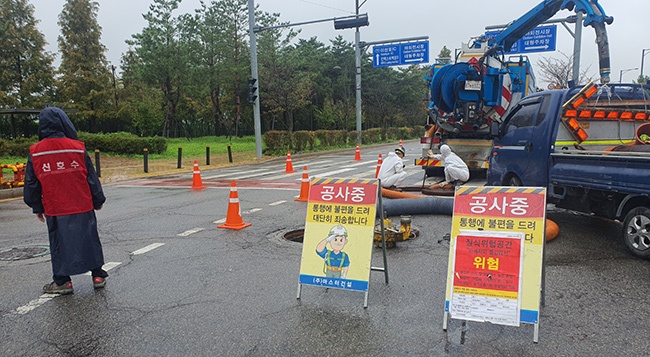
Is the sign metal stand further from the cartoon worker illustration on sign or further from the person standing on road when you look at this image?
the person standing on road

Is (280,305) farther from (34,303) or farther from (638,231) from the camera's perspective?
(638,231)

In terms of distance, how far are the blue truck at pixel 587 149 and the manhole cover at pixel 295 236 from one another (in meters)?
3.61

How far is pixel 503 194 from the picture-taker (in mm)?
3842

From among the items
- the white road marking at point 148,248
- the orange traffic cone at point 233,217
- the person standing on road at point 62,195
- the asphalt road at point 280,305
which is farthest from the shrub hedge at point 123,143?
the person standing on road at point 62,195

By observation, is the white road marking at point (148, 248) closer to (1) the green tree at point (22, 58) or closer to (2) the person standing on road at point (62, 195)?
(2) the person standing on road at point (62, 195)

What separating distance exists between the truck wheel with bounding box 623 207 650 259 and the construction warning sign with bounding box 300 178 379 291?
3.21 metres

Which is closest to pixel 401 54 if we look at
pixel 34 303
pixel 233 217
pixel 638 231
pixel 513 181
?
pixel 513 181

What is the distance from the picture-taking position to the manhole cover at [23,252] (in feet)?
20.3

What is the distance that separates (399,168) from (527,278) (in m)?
6.47

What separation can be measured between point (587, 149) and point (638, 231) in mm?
1864

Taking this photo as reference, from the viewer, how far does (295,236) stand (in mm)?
7340

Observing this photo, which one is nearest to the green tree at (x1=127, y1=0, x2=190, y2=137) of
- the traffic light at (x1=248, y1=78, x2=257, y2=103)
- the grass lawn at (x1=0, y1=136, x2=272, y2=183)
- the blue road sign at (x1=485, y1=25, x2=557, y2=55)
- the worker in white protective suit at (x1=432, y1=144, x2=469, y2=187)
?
the grass lawn at (x1=0, y1=136, x2=272, y2=183)

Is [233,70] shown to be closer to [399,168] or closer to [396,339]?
[399,168]

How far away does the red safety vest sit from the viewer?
4.62 meters
